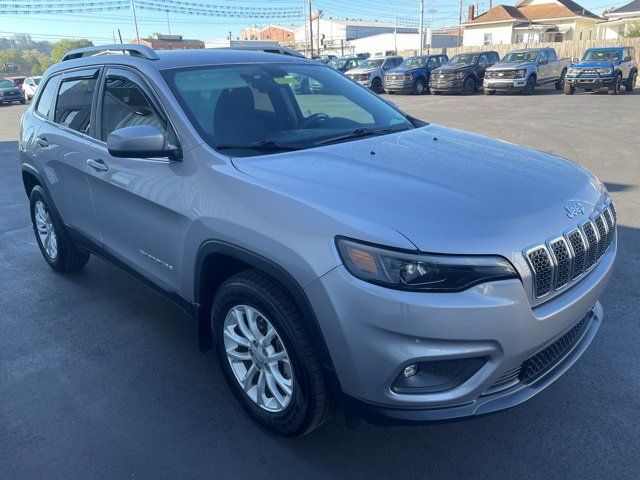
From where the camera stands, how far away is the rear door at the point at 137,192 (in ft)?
9.86

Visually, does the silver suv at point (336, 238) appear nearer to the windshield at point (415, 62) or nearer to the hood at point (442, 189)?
the hood at point (442, 189)

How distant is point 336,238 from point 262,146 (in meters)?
1.03

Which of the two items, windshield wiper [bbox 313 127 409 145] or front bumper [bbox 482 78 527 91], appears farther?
front bumper [bbox 482 78 527 91]

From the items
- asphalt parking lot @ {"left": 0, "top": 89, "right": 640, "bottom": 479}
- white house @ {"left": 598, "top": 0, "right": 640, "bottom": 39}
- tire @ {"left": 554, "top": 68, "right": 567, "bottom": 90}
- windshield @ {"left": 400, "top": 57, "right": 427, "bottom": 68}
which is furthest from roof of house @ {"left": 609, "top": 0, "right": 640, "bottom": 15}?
asphalt parking lot @ {"left": 0, "top": 89, "right": 640, "bottom": 479}

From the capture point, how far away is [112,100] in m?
3.62

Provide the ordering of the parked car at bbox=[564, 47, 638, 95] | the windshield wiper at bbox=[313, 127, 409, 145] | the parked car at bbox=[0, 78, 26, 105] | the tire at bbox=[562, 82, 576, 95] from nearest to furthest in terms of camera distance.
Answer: the windshield wiper at bbox=[313, 127, 409, 145] → the parked car at bbox=[564, 47, 638, 95] → the tire at bbox=[562, 82, 576, 95] → the parked car at bbox=[0, 78, 26, 105]

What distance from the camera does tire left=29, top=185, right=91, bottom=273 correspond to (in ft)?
15.2

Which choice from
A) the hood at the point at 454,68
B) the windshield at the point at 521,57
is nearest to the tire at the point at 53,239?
the hood at the point at 454,68

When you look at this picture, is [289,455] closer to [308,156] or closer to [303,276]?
[303,276]

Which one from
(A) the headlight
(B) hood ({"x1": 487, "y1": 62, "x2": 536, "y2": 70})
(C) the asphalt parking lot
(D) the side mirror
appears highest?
(D) the side mirror

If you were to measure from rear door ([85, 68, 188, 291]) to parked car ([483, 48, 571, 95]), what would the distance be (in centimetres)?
2116

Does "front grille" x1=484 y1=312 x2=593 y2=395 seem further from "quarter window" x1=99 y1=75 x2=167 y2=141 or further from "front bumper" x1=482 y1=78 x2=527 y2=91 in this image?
"front bumper" x1=482 y1=78 x2=527 y2=91

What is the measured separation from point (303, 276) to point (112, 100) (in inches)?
86.7

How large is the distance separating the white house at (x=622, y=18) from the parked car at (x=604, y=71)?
23.1 m
